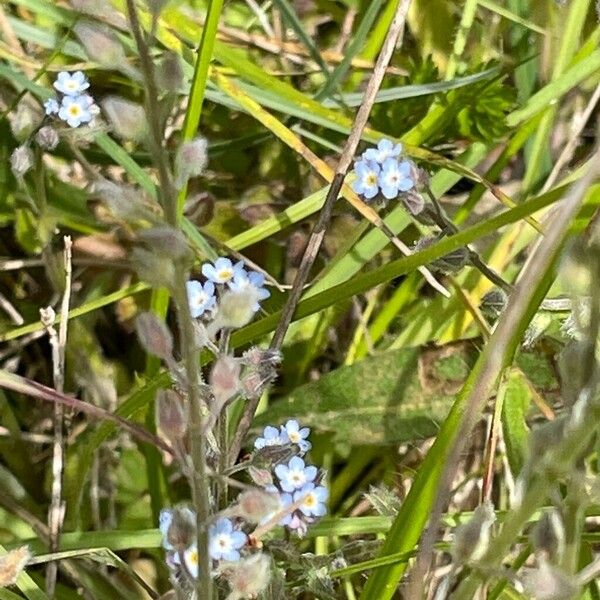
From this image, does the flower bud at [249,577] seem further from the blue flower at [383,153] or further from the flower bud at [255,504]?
the blue flower at [383,153]

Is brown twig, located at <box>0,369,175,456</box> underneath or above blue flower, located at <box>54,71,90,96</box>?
underneath

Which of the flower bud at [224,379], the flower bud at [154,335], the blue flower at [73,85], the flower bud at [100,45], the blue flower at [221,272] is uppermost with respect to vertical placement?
the blue flower at [73,85]

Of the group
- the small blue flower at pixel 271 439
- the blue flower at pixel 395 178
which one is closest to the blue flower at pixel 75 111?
the blue flower at pixel 395 178

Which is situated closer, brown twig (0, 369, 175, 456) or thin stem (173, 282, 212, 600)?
thin stem (173, 282, 212, 600)

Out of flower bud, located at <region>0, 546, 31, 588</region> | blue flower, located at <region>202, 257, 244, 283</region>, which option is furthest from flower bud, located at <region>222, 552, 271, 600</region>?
blue flower, located at <region>202, 257, 244, 283</region>

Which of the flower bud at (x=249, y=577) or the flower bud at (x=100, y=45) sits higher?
the flower bud at (x=100, y=45)

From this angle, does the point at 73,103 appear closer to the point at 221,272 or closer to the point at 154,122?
the point at 221,272

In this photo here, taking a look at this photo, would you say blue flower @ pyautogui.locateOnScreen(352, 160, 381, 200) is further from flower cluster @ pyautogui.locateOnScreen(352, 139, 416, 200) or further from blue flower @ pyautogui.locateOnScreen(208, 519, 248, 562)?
blue flower @ pyautogui.locateOnScreen(208, 519, 248, 562)
